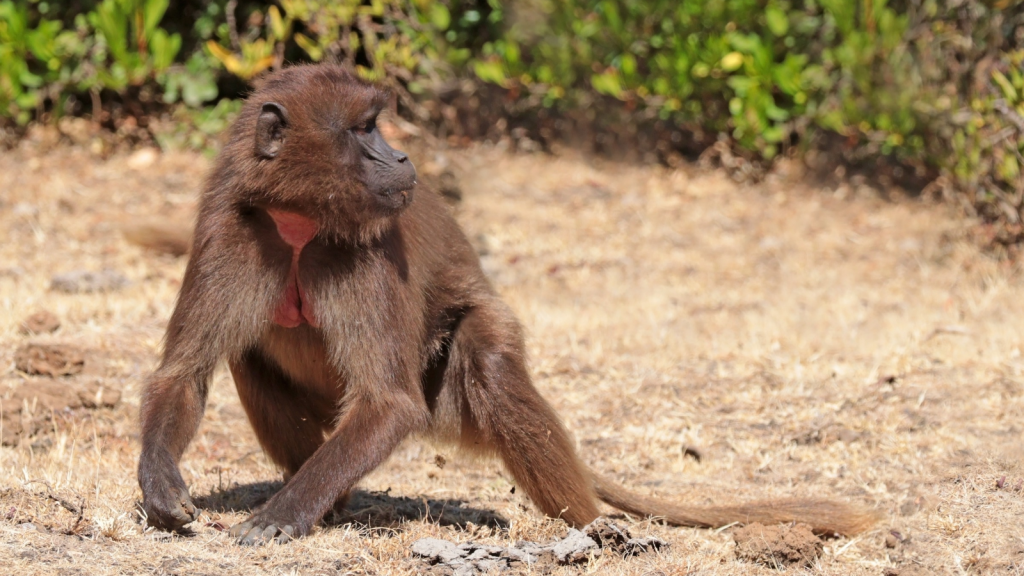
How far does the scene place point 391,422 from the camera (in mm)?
4078

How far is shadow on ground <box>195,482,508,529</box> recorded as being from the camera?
4578 mm

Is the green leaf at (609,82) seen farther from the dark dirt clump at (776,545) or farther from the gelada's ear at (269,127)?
the gelada's ear at (269,127)

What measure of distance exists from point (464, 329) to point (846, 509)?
1762mm

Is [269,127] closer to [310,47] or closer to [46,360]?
[46,360]

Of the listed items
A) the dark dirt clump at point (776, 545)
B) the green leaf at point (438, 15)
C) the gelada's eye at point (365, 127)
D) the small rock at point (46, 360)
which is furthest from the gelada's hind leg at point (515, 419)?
the green leaf at point (438, 15)

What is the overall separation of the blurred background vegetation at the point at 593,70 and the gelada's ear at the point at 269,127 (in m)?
5.75

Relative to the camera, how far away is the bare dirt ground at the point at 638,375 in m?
4.31

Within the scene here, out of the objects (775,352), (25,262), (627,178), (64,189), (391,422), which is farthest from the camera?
(627,178)

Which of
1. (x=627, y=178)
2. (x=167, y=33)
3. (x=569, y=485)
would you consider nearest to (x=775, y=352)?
(x=569, y=485)

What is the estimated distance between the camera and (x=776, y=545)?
4.41 m

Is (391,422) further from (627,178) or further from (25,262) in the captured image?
(627,178)

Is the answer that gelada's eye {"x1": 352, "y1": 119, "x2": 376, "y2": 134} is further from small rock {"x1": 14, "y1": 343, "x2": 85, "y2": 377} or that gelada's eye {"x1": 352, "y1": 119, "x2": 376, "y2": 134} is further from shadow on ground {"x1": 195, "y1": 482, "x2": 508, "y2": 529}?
small rock {"x1": 14, "y1": 343, "x2": 85, "y2": 377}

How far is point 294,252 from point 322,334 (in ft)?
1.06

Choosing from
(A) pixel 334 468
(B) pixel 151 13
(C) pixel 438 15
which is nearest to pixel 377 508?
(A) pixel 334 468
